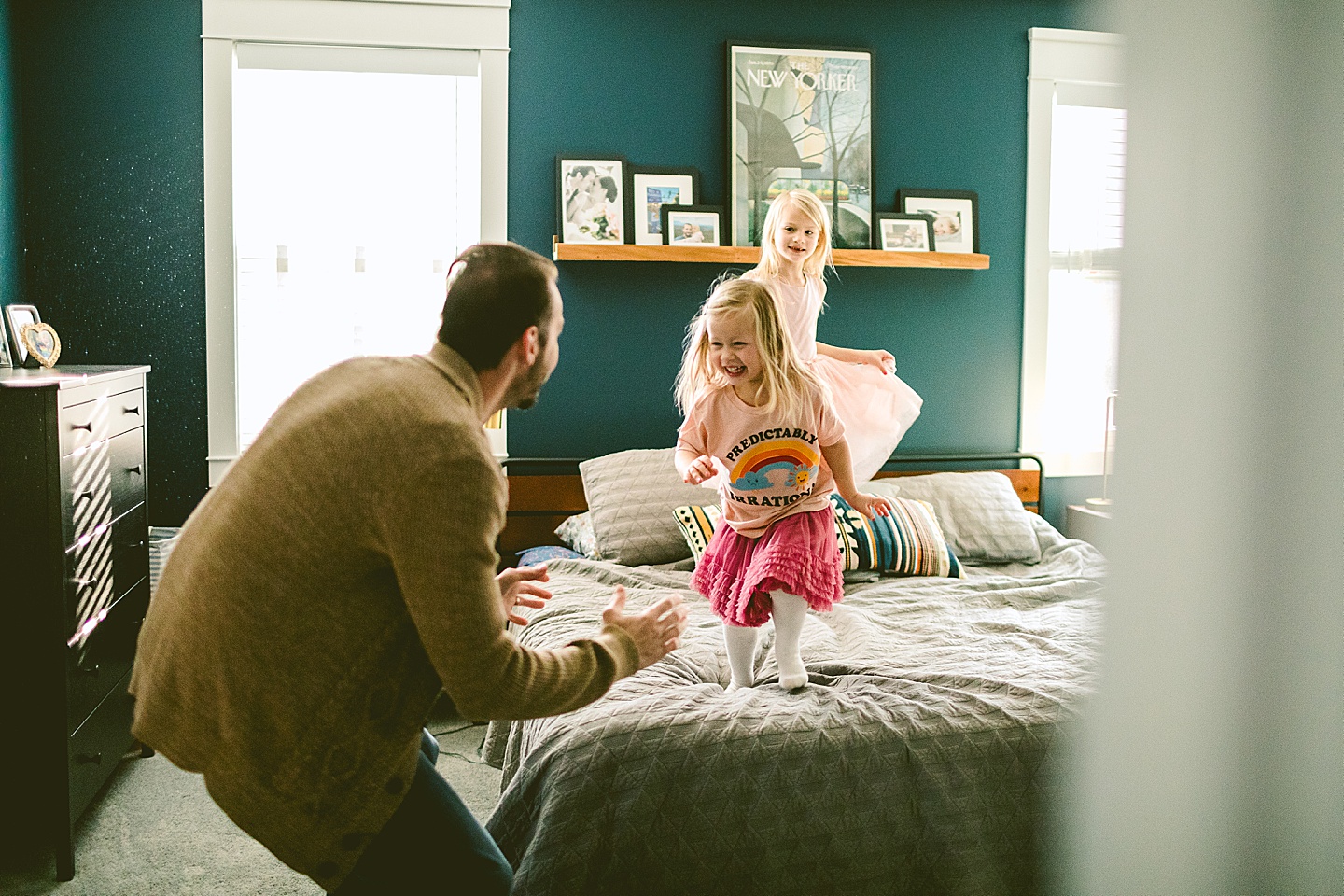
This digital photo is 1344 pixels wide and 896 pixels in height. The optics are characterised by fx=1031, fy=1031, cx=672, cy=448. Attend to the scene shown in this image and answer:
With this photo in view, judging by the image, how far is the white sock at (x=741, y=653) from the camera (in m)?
2.25

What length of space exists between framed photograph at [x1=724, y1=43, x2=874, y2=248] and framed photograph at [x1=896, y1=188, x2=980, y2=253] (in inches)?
7.3

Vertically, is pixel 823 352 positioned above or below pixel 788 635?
above

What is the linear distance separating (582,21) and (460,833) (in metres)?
3.13

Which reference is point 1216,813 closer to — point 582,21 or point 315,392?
point 315,392

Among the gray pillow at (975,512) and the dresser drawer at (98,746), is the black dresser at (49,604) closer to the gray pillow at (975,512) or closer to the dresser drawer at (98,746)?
the dresser drawer at (98,746)

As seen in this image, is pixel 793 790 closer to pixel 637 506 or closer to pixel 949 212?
pixel 637 506

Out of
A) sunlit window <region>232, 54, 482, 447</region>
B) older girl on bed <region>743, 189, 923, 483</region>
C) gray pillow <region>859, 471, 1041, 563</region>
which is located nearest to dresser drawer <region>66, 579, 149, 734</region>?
sunlit window <region>232, 54, 482, 447</region>

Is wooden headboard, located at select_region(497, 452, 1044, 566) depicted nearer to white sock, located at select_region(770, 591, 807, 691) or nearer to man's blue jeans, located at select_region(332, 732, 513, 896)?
white sock, located at select_region(770, 591, 807, 691)

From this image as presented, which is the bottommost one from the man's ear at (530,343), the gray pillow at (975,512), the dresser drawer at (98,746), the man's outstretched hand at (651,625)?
the dresser drawer at (98,746)

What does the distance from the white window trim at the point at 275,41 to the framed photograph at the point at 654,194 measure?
1.55 feet

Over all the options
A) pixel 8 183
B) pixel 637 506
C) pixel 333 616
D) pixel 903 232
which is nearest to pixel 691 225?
pixel 903 232

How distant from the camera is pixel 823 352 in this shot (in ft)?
11.6

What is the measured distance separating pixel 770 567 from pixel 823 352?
4.89ft

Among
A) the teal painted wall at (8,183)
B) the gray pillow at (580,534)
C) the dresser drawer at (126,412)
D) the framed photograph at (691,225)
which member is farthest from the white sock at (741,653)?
the teal painted wall at (8,183)
